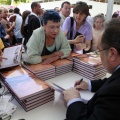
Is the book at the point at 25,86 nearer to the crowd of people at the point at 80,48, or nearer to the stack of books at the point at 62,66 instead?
the crowd of people at the point at 80,48

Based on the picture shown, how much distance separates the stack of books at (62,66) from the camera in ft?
5.26

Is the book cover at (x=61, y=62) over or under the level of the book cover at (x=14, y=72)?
over

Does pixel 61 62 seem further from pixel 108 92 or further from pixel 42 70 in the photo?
pixel 108 92

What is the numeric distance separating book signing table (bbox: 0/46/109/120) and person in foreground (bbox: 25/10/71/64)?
0.29 feet

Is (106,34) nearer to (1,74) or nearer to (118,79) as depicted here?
(118,79)

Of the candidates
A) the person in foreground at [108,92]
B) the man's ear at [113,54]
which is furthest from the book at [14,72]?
the man's ear at [113,54]

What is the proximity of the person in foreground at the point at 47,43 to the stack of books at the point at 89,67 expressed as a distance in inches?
8.2

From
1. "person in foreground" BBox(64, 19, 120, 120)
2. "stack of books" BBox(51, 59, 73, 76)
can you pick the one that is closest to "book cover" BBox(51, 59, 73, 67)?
"stack of books" BBox(51, 59, 73, 76)

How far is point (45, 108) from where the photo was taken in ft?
3.80

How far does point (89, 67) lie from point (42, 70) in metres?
0.43

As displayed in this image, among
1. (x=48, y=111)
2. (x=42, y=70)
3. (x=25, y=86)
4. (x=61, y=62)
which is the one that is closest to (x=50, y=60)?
(x=61, y=62)

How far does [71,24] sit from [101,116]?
5.87ft

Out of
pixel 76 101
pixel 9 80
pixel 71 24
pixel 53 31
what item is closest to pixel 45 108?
pixel 76 101

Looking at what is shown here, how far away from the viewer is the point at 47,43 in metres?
1.85
